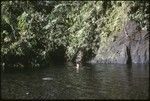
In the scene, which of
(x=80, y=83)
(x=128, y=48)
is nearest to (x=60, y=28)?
(x=128, y=48)

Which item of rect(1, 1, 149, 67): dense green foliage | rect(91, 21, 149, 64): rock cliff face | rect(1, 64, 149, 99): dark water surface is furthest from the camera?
rect(1, 1, 149, 67): dense green foliage

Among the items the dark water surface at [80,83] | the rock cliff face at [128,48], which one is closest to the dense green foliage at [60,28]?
the rock cliff face at [128,48]

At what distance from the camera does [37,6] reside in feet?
110

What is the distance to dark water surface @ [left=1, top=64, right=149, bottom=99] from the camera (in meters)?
15.0

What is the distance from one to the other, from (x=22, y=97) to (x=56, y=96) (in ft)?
4.72

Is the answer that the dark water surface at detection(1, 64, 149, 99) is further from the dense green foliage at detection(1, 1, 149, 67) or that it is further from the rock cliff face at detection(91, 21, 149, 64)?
the dense green foliage at detection(1, 1, 149, 67)

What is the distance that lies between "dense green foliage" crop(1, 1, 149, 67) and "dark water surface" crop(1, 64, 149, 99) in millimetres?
2394

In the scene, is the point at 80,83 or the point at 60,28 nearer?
the point at 80,83

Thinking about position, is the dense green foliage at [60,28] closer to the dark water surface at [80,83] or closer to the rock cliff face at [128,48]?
the rock cliff face at [128,48]

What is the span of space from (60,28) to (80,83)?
12938 millimetres

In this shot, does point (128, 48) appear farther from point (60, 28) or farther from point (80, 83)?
point (80, 83)

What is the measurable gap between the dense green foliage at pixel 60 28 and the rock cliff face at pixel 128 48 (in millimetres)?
510

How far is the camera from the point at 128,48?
25.2 m

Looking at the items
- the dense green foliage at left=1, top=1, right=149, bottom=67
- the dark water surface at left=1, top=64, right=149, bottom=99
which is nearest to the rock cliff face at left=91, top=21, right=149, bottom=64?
the dense green foliage at left=1, top=1, right=149, bottom=67
